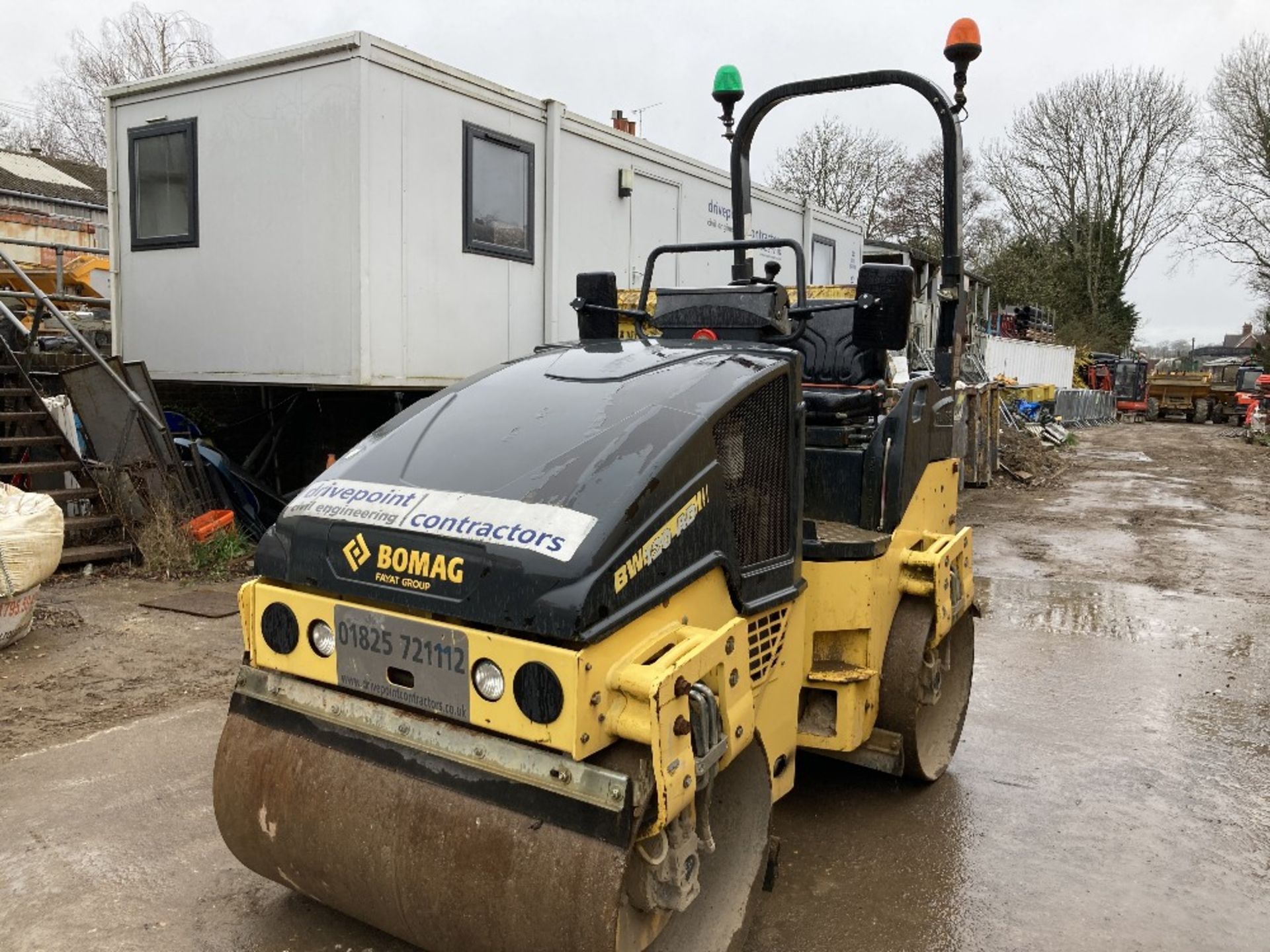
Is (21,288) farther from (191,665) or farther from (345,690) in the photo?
(345,690)

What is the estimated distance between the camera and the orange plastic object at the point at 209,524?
765 cm

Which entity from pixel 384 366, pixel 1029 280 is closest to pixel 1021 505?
pixel 384 366

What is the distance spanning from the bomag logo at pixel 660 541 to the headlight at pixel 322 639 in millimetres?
785

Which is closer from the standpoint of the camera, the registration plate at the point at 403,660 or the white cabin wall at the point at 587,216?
the registration plate at the point at 403,660

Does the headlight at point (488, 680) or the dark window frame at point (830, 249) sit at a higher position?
the dark window frame at point (830, 249)

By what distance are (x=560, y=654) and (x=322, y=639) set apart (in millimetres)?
749

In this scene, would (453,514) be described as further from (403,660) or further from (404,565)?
(403,660)

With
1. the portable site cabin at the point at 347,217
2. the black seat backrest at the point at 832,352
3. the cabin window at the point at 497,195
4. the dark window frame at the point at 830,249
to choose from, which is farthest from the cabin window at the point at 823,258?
the black seat backrest at the point at 832,352

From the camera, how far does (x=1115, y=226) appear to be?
41531mm

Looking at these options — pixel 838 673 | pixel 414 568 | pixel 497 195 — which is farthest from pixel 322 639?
pixel 497 195

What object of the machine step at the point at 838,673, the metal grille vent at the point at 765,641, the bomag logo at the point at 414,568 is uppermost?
the bomag logo at the point at 414,568

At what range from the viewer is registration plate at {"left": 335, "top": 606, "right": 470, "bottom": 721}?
2371mm

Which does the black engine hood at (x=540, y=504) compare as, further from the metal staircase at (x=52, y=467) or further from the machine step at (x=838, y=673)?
the metal staircase at (x=52, y=467)

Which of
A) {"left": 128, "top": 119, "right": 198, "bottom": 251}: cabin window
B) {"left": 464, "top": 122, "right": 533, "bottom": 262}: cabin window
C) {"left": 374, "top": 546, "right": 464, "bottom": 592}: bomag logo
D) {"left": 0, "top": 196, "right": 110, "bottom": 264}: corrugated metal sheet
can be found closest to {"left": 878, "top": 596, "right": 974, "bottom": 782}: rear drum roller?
{"left": 374, "top": 546, "right": 464, "bottom": 592}: bomag logo
